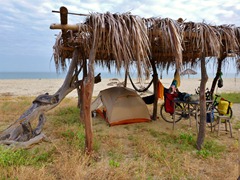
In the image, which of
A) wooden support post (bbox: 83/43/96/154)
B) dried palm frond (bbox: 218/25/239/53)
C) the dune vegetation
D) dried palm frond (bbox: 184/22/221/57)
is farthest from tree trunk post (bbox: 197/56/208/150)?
wooden support post (bbox: 83/43/96/154)

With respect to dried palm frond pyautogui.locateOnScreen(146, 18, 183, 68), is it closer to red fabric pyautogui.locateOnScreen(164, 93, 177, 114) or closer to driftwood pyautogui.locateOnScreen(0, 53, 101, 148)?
driftwood pyautogui.locateOnScreen(0, 53, 101, 148)

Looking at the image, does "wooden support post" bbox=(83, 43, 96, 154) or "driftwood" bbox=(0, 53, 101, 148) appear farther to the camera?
"driftwood" bbox=(0, 53, 101, 148)

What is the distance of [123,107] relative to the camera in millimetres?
6637

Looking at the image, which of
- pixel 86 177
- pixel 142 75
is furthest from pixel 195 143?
→ pixel 86 177

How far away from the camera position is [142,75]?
3750 mm

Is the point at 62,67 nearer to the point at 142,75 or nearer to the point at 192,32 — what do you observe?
the point at 142,75

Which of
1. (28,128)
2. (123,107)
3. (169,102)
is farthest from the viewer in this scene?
(123,107)

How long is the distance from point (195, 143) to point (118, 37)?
3.14 metres

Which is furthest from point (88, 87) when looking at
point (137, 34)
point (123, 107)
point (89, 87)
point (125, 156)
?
point (123, 107)

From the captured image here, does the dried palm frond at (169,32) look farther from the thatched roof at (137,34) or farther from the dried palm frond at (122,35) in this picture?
the dried palm frond at (122,35)

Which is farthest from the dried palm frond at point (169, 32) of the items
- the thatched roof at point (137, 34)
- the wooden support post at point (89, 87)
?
the wooden support post at point (89, 87)

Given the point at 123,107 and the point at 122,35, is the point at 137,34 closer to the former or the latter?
the point at 122,35

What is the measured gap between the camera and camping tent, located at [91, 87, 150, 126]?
659 cm

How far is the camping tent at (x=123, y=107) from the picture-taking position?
6587 millimetres
